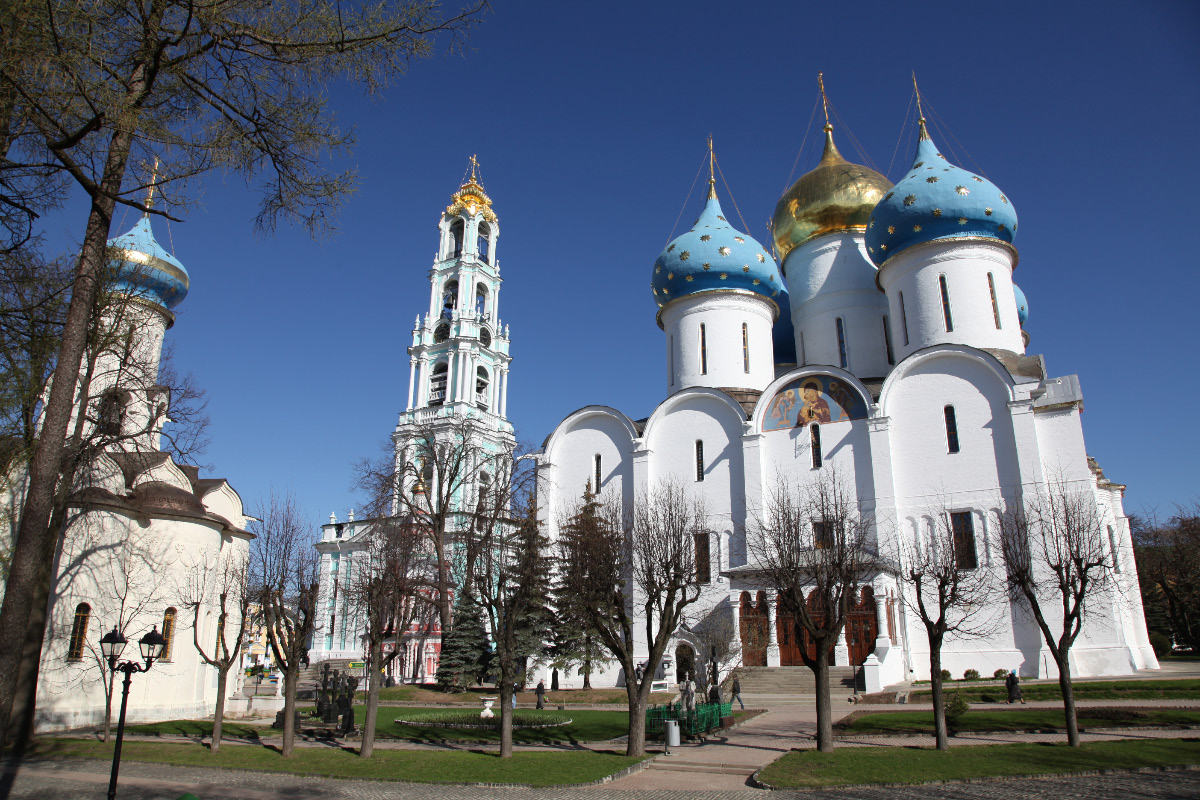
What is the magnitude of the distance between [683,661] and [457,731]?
30.2ft

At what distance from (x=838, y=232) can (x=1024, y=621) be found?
52.7ft

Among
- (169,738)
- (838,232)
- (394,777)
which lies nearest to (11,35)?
(394,777)

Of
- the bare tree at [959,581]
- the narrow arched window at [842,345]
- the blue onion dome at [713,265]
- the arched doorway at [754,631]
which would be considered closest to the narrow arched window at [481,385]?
the blue onion dome at [713,265]

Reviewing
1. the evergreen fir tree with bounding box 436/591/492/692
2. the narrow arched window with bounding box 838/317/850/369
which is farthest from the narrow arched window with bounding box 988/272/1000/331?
the evergreen fir tree with bounding box 436/591/492/692

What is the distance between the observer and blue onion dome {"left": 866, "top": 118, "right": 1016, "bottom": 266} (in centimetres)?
2573

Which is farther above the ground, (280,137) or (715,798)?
(280,137)

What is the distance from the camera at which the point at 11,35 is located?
20.7ft

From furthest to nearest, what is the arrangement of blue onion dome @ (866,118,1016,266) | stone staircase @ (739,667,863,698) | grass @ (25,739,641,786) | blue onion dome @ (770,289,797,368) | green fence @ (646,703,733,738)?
blue onion dome @ (770,289,797,368)
blue onion dome @ (866,118,1016,266)
stone staircase @ (739,667,863,698)
green fence @ (646,703,733,738)
grass @ (25,739,641,786)

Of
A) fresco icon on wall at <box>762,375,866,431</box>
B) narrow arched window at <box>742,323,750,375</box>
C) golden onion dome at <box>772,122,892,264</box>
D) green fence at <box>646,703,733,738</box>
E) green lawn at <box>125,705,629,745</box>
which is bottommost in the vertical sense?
green lawn at <box>125,705,629,745</box>

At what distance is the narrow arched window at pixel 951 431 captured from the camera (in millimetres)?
23622

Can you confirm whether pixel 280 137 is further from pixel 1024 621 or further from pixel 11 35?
pixel 1024 621

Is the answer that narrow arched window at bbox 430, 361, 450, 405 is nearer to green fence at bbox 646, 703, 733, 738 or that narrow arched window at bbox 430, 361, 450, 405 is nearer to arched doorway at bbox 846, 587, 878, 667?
arched doorway at bbox 846, 587, 878, 667

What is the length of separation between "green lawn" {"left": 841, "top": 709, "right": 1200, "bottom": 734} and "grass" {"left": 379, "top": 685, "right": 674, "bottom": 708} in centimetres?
726

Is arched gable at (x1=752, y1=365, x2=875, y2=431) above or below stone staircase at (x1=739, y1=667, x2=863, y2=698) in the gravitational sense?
above
